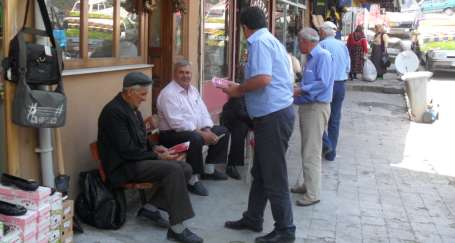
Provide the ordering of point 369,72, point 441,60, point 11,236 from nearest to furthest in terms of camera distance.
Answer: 1. point 11,236
2. point 369,72
3. point 441,60

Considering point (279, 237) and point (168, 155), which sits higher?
point (168, 155)

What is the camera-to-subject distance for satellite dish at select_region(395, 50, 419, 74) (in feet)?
49.4

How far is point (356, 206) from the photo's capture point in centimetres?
528

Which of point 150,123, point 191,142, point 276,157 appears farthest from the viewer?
point 150,123

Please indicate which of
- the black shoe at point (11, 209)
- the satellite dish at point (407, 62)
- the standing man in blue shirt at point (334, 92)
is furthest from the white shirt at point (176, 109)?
the satellite dish at point (407, 62)

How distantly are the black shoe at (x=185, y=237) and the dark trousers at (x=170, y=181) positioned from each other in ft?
0.32

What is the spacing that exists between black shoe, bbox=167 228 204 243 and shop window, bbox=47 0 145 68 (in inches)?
58.0

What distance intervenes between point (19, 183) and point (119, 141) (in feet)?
2.96

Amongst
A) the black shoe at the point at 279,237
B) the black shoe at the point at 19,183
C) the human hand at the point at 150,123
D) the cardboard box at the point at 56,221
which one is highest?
the human hand at the point at 150,123

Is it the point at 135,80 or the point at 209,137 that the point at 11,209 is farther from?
the point at 209,137

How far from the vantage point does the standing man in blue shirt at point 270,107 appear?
3881mm

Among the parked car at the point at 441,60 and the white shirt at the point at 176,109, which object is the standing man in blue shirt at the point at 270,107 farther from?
the parked car at the point at 441,60

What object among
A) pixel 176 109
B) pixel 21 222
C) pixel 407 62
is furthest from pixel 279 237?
pixel 407 62

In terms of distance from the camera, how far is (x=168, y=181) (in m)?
4.07
